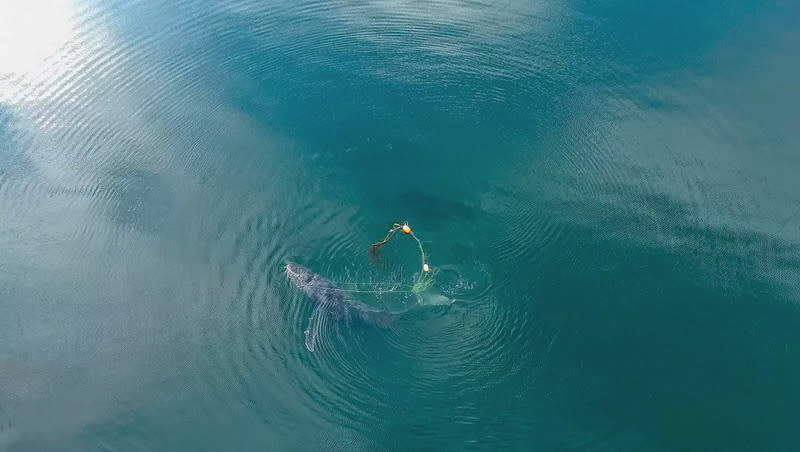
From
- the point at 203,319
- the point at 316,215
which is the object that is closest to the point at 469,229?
the point at 316,215

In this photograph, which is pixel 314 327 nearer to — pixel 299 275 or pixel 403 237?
pixel 299 275

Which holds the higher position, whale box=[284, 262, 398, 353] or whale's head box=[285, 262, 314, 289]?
whale's head box=[285, 262, 314, 289]

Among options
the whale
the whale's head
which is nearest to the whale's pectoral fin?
the whale

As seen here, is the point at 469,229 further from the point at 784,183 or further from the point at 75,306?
the point at 75,306

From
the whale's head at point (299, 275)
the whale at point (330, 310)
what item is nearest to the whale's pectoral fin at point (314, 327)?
the whale at point (330, 310)

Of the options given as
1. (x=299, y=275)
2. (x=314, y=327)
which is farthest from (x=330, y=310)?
(x=299, y=275)

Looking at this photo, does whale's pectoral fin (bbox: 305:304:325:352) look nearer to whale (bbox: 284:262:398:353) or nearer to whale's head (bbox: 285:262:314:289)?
whale (bbox: 284:262:398:353)

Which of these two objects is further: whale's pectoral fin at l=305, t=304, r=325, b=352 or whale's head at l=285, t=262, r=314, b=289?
whale's head at l=285, t=262, r=314, b=289
